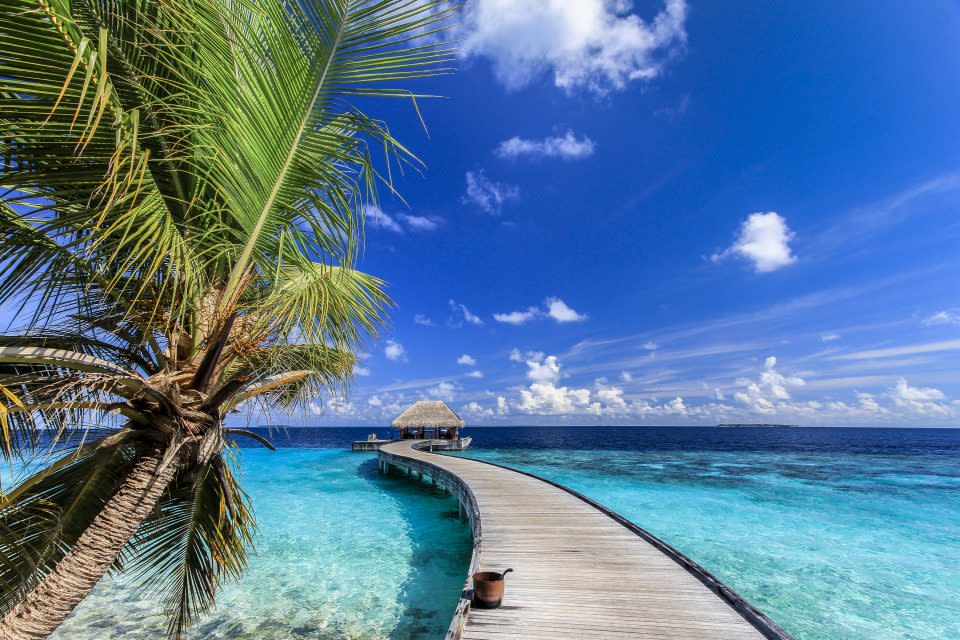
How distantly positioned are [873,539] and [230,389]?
727 inches

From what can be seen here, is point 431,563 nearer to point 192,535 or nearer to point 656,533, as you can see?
point 656,533

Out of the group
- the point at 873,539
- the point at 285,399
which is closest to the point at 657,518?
the point at 873,539

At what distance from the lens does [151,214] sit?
7.34 ft

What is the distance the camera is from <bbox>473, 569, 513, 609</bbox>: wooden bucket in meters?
4.89

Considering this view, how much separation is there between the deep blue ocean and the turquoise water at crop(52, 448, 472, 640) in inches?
1.5

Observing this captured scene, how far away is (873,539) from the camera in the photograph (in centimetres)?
1269

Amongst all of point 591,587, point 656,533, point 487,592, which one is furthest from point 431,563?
point 656,533

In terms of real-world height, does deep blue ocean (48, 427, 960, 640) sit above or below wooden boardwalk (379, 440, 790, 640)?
below

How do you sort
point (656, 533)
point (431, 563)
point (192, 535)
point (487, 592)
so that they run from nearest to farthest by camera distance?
point (192, 535), point (487, 592), point (431, 563), point (656, 533)

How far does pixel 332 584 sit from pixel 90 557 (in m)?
8.14

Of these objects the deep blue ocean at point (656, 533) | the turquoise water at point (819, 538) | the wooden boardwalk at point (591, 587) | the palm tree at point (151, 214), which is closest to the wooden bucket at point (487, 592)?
the wooden boardwalk at point (591, 587)

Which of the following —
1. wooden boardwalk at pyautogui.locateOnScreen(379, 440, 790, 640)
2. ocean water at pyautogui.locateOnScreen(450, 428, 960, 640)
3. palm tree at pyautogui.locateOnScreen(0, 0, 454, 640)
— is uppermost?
palm tree at pyautogui.locateOnScreen(0, 0, 454, 640)

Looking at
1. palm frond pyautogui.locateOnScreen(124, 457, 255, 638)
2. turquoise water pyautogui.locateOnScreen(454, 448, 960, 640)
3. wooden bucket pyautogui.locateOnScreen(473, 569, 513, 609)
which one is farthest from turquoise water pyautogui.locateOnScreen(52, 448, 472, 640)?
turquoise water pyautogui.locateOnScreen(454, 448, 960, 640)

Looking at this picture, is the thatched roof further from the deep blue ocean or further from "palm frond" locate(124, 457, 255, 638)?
"palm frond" locate(124, 457, 255, 638)
